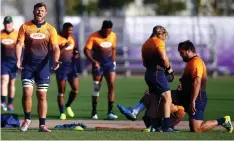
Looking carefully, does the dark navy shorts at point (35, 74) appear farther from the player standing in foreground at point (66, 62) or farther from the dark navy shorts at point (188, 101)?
the player standing in foreground at point (66, 62)

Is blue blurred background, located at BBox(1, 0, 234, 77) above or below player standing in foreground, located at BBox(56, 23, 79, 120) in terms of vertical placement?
below

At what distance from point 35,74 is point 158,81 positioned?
2.27 meters

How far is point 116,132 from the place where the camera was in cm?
1548

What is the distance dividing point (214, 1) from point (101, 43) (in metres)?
50.4

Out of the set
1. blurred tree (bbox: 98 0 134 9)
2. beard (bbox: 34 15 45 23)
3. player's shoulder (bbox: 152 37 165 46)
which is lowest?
blurred tree (bbox: 98 0 134 9)

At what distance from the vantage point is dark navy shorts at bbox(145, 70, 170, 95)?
15875 millimetres

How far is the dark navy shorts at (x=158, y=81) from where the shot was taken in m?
15.9

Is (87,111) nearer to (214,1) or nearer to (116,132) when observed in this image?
(116,132)

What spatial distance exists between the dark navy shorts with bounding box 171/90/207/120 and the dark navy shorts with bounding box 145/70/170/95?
287 millimetres

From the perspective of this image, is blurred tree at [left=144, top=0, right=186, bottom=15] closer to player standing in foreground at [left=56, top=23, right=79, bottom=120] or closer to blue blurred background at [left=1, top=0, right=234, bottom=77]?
blue blurred background at [left=1, top=0, right=234, bottom=77]

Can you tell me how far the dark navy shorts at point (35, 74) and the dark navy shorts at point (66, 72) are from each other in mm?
4844

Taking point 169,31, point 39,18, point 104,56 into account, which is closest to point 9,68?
point 104,56

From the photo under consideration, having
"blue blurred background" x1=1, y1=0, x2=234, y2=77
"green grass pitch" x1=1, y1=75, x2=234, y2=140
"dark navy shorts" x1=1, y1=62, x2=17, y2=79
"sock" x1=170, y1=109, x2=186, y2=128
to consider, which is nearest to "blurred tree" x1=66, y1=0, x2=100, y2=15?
"blue blurred background" x1=1, y1=0, x2=234, y2=77

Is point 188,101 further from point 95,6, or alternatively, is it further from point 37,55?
point 95,6
